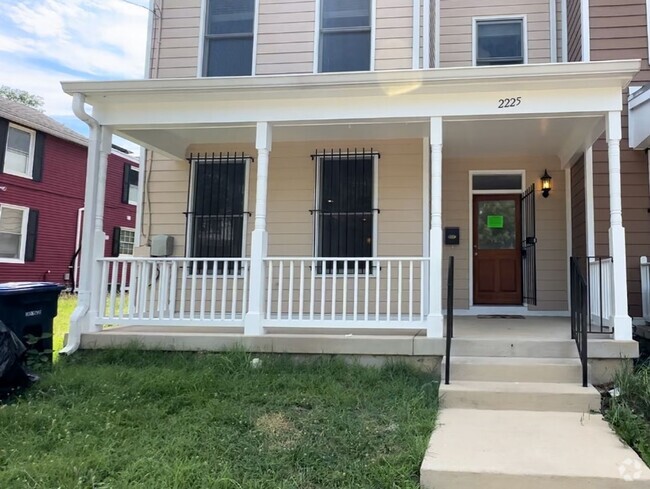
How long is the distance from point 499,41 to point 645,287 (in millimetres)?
4400

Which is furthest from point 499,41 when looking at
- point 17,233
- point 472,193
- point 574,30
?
point 17,233

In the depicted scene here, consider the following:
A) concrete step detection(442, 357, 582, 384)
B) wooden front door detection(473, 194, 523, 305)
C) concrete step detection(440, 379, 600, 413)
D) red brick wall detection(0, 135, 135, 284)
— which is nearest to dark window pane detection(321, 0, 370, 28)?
wooden front door detection(473, 194, 523, 305)

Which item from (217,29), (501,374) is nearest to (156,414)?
(501,374)

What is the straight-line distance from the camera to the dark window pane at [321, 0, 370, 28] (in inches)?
252

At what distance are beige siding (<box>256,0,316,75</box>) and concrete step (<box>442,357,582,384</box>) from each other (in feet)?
14.0

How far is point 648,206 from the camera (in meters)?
5.47

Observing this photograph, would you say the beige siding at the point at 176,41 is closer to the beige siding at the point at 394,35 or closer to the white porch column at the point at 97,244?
the white porch column at the point at 97,244

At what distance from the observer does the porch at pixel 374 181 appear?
4441mm

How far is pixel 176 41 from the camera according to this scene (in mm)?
6645

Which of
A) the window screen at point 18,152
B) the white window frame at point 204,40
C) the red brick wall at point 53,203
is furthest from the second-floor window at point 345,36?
the window screen at point 18,152

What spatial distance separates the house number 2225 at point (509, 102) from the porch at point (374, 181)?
0.01m

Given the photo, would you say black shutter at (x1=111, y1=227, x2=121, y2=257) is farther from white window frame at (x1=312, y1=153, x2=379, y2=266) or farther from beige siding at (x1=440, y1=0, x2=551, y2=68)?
beige siding at (x1=440, y1=0, x2=551, y2=68)

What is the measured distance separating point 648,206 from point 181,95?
17.4 feet

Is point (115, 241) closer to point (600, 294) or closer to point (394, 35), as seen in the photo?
point (394, 35)
